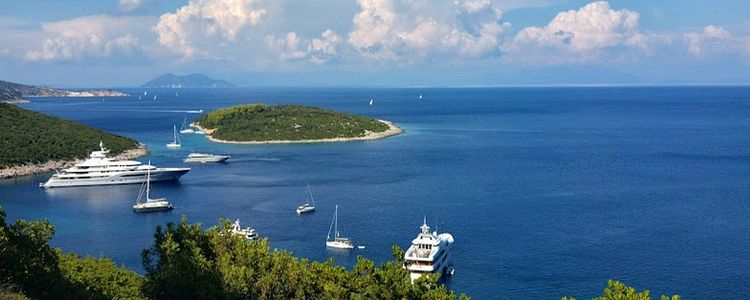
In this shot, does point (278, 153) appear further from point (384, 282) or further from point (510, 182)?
point (384, 282)

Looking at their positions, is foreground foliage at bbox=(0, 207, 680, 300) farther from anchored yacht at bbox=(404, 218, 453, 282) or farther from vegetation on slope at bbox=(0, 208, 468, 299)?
anchored yacht at bbox=(404, 218, 453, 282)

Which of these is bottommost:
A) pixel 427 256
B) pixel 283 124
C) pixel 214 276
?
pixel 427 256

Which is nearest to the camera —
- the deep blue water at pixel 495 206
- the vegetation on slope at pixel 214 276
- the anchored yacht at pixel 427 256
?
the vegetation on slope at pixel 214 276

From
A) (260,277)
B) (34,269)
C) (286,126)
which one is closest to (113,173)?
(286,126)

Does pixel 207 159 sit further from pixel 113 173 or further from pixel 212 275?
pixel 212 275

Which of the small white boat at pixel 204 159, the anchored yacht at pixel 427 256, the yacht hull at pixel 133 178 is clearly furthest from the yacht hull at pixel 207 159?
the anchored yacht at pixel 427 256

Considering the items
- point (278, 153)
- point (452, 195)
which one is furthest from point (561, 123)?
point (452, 195)

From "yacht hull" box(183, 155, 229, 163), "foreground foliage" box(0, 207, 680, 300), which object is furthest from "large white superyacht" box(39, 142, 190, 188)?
"foreground foliage" box(0, 207, 680, 300)

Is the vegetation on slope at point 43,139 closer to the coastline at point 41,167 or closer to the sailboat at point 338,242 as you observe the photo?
the coastline at point 41,167
